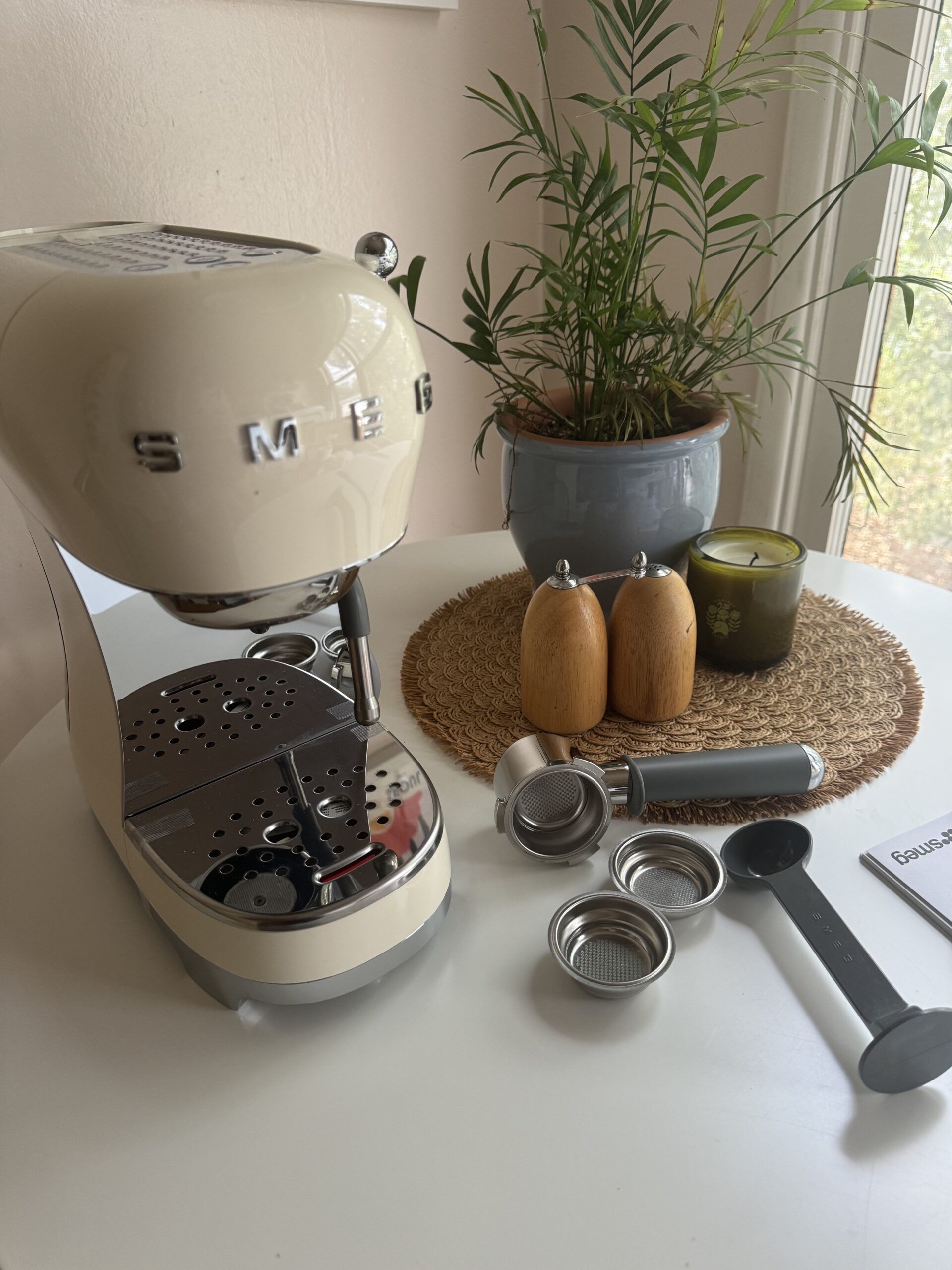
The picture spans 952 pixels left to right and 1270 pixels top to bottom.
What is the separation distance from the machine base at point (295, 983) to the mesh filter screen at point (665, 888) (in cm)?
14

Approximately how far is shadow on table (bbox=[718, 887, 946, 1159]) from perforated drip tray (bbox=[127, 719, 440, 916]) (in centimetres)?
22

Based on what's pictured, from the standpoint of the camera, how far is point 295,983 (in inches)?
19.6

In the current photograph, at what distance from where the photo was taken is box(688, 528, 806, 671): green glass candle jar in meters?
0.77

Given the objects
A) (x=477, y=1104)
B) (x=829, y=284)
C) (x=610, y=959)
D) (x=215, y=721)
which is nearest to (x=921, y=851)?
(x=610, y=959)

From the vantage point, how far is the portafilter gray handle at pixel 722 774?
64 cm

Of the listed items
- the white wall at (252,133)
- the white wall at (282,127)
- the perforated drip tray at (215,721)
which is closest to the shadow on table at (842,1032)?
the perforated drip tray at (215,721)

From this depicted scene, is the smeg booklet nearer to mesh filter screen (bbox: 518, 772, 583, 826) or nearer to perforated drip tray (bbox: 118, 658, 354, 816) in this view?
mesh filter screen (bbox: 518, 772, 583, 826)

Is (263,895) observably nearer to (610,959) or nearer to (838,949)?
(610,959)

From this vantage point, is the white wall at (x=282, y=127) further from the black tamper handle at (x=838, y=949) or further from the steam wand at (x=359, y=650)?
the black tamper handle at (x=838, y=949)

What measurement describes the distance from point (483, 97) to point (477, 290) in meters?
0.19

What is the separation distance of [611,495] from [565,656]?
0.17 m

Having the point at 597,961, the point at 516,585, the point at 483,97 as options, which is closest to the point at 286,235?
the point at 483,97

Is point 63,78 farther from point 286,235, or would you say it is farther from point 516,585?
point 516,585

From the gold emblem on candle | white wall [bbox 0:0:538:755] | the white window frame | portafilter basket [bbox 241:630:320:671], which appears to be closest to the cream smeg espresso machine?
portafilter basket [bbox 241:630:320:671]
